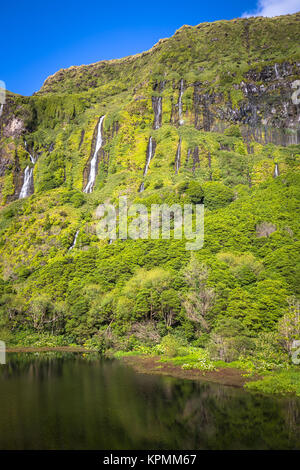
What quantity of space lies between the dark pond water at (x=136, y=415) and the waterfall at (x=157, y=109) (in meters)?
109

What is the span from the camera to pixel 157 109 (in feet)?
436

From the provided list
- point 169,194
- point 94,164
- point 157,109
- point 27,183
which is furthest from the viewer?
point 157,109

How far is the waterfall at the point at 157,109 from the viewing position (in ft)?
422

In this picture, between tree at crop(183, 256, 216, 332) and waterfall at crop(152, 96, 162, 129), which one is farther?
waterfall at crop(152, 96, 162, 129)

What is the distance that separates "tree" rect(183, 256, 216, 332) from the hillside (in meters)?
0.21

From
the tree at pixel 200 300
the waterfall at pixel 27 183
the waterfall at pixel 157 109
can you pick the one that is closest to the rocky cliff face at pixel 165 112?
the waterfall at pixel 157 109

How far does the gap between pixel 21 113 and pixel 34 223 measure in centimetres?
7576

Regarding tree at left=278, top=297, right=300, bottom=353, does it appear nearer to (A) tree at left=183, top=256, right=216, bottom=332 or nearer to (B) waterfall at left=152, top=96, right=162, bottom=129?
(A) tree at left=183, top=256, right=216, bottom=332

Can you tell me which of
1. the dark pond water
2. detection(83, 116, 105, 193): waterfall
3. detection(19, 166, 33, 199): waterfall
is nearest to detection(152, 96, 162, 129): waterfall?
detection(83, 116, 105, 193): waterfall

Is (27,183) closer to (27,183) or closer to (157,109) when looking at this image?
(27,183)

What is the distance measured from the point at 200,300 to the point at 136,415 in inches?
1076

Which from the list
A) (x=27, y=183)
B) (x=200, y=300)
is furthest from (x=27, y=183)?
(x=200, y=300)

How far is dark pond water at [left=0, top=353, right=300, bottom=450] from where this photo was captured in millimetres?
18294
